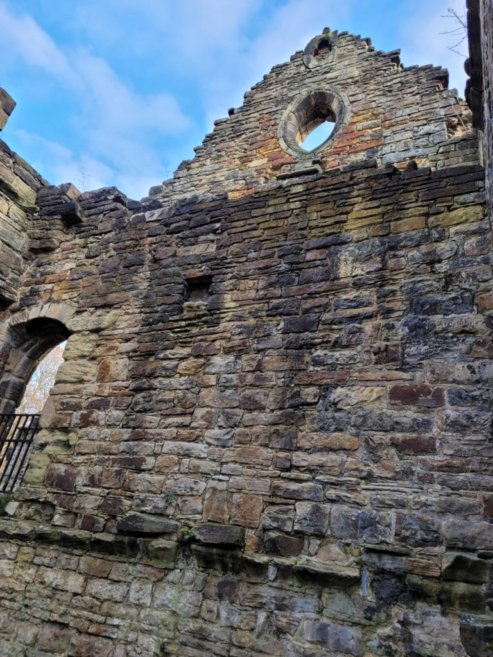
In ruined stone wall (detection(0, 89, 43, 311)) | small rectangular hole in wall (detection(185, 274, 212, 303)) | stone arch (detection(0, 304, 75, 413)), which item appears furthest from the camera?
ruined stone wall (detection(0, 89, 43, 311))

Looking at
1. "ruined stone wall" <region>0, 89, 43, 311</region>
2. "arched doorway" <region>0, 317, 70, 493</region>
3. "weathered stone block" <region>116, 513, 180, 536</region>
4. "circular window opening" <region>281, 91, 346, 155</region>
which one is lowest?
"weathered stone block" <region>116, 513, 180, 536</region>

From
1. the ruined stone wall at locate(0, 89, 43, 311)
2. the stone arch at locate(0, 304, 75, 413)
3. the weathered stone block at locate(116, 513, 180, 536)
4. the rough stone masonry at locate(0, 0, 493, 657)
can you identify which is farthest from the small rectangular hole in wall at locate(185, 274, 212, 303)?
the ruined stone wall at locate(0, 89, 43, 311)

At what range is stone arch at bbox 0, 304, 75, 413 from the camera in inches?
210

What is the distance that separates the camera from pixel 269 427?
365 centimetres

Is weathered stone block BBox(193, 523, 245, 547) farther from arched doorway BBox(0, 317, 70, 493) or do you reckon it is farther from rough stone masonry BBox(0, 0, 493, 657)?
arched doorway BBox(0, 317, 70, 493)

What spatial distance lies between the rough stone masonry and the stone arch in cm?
3

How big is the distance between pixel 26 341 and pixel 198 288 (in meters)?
2.43

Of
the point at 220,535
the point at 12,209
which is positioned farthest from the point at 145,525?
the point at 12,209

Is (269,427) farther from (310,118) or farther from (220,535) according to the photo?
(310,118)

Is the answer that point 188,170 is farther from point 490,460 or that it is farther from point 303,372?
point 490,460

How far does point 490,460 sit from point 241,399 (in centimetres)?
187

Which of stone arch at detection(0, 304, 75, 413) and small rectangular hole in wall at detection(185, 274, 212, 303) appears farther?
stone arch at detection(0, 304, 75, 413)

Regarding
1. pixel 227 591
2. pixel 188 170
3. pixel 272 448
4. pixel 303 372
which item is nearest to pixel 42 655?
pixel 227 591

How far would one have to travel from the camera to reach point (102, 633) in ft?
11.2
